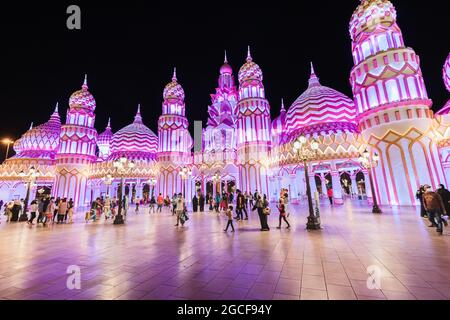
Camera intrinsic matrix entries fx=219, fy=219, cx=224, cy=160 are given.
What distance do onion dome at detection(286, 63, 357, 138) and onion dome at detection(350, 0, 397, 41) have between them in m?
9.17

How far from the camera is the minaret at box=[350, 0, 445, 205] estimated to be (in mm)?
16344

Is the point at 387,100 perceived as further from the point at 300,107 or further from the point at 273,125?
the point at 273,125

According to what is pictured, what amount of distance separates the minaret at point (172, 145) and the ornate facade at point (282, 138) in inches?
5.8

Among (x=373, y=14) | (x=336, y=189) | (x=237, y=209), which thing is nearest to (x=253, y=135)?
(x=336, y=189)

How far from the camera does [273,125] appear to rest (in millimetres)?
38781

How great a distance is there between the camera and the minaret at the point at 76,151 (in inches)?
1251

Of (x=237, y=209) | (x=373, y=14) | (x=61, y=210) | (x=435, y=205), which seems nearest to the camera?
(x=435, y=205)

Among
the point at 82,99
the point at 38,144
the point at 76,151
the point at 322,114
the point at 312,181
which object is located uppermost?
→ the point at 82,99

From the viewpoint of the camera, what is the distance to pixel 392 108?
1730 centimetres

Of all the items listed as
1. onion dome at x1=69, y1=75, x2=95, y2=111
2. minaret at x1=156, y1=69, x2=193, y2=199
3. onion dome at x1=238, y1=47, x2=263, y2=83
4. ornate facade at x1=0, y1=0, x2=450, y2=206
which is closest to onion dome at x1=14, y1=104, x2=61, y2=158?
ornate facade at x1=0, y1=0, x2=450, y2=206

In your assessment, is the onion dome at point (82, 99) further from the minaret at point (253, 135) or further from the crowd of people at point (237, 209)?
the minaret at point (253, 135)

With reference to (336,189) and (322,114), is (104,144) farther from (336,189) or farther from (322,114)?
(336,189)

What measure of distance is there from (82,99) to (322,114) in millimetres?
35647
